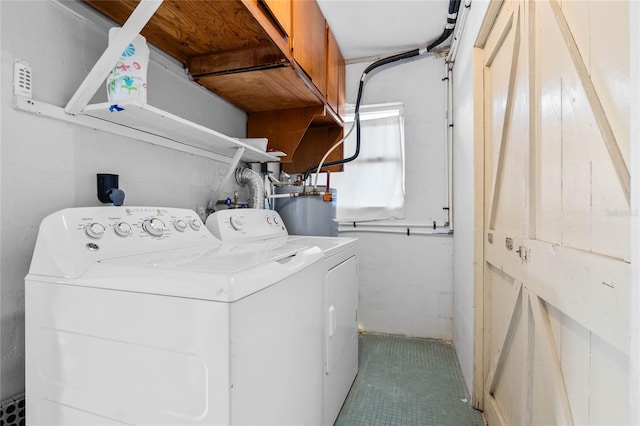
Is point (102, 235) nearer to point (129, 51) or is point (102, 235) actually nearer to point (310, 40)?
point (129, 51)

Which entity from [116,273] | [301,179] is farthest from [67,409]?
[301,179]

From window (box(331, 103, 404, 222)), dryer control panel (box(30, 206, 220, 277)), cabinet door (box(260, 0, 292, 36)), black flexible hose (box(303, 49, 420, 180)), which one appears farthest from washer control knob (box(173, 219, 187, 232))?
window (box(331, 103, 404, 222))

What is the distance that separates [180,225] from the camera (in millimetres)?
1249

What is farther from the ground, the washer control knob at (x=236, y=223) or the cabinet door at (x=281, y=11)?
the cabinet door at (x=281, y=11)

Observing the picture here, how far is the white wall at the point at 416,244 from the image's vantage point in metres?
2.56

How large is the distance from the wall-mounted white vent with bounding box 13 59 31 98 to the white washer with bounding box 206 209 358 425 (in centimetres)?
79

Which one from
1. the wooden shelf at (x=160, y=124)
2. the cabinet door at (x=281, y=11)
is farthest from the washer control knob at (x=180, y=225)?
the cabinet door at (x=281, y=11)

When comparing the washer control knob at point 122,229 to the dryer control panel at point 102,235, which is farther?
the washer control knob at point 122,229

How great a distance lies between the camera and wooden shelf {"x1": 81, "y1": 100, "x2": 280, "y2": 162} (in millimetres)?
1037

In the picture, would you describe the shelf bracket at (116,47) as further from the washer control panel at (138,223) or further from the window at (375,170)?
the window at (375,170)

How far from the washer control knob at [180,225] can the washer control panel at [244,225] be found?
0.67 ft

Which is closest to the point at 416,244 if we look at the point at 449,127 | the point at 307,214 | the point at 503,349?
the point at 449,127

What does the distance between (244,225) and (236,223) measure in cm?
5

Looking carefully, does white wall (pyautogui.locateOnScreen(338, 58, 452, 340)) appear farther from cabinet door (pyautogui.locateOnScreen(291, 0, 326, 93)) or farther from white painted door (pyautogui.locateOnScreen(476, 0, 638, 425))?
white painted door (pyautogui.locateOnScreen(476, 0, 638, 425))
